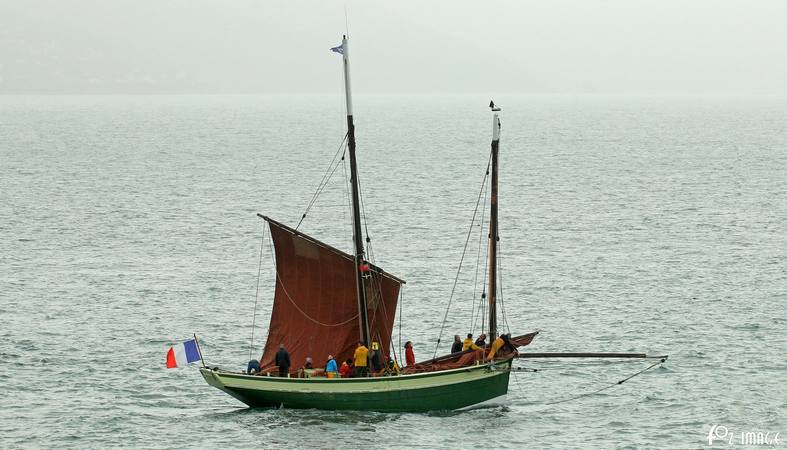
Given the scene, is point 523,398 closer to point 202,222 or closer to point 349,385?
point 349,385

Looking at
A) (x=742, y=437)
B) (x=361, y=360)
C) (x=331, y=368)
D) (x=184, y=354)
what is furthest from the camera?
(x=331, y=368)

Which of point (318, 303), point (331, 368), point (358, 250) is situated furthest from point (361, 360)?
point (358, 250)

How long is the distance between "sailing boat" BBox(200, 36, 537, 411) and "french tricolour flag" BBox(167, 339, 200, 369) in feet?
5.13

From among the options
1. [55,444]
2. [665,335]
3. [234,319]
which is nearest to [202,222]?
[234,319]

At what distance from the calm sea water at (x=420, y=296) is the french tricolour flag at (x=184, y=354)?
307 cm

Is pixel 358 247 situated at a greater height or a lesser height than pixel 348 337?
greater

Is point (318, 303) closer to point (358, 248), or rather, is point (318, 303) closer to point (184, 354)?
point (358, 248)

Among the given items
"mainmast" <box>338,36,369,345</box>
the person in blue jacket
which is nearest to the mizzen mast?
"mainmast" <box>338,36,369,345</box>

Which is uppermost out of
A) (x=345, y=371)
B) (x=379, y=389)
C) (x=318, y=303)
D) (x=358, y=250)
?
(x=358, y=250)

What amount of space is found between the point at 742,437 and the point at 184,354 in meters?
23.0

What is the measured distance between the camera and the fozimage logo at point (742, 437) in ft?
155

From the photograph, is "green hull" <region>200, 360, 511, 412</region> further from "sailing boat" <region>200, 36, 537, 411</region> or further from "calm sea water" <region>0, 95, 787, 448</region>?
"calm sea water" <region>0, 95, 787, 448</region>

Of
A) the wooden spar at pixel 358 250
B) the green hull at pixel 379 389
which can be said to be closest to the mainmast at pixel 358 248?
the wooden spar at pixel 358 250

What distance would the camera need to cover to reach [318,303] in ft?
166
